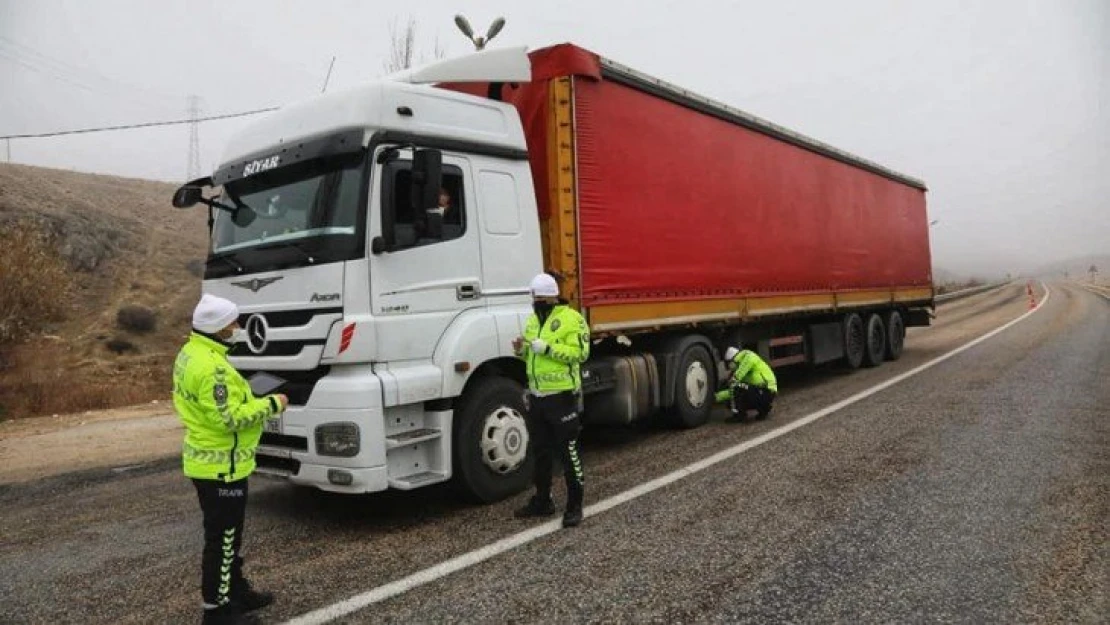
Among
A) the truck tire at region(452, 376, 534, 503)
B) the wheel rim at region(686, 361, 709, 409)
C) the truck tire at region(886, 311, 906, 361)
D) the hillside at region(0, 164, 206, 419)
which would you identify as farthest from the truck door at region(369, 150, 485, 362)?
the truck tire at region(886, 311, 906, 361)

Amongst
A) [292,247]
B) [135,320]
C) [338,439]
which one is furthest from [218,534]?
[135,320]

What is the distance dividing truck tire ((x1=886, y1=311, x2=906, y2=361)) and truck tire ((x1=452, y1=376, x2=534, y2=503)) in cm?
1048

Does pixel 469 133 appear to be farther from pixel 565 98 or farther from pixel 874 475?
pixel 874 475

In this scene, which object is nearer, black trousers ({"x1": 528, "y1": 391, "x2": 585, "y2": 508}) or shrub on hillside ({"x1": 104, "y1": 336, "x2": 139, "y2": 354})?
black trousers ({"x1": 528, "y1": 391, "x2": 585, "y2": 508})

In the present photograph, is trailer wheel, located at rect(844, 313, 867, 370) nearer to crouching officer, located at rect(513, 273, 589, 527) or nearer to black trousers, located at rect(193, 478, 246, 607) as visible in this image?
crouching officer, located at rect(513, 273, 589, 527)

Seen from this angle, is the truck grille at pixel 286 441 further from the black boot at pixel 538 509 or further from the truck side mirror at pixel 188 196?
the truck side mirror at pixel 188 196

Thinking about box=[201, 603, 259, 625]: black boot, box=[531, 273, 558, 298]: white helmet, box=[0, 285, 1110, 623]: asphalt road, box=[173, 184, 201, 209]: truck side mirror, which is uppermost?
box=[173, 184, 201, 209]: truck side mirror

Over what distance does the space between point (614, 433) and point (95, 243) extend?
100ft

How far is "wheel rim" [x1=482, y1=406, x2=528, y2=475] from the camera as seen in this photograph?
4.93 metres

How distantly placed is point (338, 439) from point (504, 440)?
4.16 feet

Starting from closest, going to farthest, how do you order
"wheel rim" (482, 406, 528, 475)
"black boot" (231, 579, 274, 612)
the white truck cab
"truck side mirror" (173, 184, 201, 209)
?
"black boot" (231, 579, 274, 612) → the white truck cab → "wheel rim" (482, 406, 528, 475) → "truck side mirror" (173, 184, 201, 209)

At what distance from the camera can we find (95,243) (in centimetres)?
2973

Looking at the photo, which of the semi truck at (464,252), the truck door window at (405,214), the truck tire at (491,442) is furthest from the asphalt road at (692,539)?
the truck door window at (405,214)

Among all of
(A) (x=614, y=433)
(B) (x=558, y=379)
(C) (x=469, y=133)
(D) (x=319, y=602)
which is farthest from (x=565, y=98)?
(D) (x=319, y=602)
